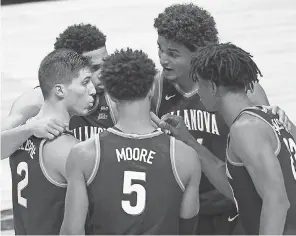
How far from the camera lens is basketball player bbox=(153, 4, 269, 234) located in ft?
16.7

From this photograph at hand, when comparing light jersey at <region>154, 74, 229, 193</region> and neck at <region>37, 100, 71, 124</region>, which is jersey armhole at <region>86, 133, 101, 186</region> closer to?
neck at <region>37, 100, 71, 124</region>

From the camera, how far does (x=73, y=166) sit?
13.0 ft

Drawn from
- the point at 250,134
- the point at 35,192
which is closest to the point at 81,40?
the point at 35,192

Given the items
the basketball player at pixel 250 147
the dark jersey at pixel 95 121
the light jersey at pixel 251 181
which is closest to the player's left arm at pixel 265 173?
the basketball player at pixel 250 147

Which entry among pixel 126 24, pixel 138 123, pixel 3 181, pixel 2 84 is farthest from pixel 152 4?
pixel 138 123

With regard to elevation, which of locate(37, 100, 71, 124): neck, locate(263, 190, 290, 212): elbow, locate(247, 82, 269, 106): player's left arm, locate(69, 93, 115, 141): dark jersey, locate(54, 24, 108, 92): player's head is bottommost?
locate(263, 190, 290, 212): elbow

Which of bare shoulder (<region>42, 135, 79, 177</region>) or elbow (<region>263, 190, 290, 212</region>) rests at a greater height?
bare shoulder (<region>42, 135, 79, 177</region>)

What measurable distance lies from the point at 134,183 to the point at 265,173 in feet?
2.14

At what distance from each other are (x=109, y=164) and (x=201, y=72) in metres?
0.78

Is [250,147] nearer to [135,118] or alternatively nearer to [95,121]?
[135,118]

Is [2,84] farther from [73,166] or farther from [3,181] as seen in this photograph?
[73,166]

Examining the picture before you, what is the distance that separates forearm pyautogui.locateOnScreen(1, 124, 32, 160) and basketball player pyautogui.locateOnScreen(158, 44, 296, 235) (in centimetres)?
97

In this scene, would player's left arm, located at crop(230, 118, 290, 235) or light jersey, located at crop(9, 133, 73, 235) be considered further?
light jersey, located at crop(9, 133, 73, 235)

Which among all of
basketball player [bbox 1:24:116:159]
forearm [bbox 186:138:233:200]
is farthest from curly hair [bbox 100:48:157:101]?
basketball player [bbox 1:24:116:159]
